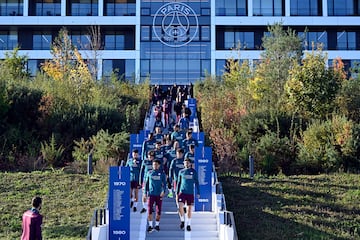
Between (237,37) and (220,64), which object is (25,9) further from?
(237,37)

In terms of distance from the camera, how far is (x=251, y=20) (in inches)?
2217

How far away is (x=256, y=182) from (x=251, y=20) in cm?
3636

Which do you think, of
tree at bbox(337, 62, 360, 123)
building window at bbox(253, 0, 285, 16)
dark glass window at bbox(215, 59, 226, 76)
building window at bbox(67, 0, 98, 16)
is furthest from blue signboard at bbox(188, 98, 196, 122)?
building window at bbox(67, 0, 98, 16)

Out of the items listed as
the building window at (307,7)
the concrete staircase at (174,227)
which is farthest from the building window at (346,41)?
the concrete staircase at (174,227)

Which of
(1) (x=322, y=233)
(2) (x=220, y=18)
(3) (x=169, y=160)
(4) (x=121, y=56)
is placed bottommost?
(1) (x=322, y=233)

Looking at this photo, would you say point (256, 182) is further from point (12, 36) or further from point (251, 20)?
point (12, 36)

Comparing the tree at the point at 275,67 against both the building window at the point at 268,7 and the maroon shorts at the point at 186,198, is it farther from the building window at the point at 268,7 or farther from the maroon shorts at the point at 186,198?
the building window at the point at 268,7

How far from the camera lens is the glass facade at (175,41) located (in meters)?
55.7

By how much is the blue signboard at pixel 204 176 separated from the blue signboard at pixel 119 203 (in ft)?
10.7

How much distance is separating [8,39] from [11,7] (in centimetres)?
301

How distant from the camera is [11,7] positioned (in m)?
57.9

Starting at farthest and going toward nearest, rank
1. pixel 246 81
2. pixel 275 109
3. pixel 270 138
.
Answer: pixel 246 81, pixel 275 109, pixel 270 138

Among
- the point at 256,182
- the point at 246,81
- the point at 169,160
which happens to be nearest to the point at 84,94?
the point at 246,81

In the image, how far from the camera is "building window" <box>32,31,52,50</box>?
→ 5775 cm
